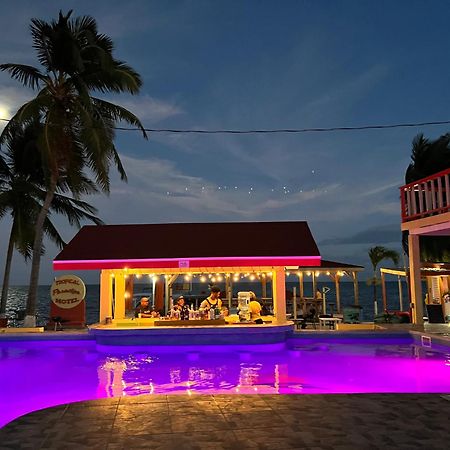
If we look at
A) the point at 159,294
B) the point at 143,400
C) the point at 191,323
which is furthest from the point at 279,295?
the point at 143,400

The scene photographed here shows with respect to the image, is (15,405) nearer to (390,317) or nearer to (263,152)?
(390,317)

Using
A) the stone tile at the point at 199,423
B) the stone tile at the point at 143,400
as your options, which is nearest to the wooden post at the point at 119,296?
the stone tile at the point at 143,400

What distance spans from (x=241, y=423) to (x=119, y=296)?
1309 cm

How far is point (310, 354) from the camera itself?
45.6ft

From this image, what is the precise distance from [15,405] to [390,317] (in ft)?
43.4

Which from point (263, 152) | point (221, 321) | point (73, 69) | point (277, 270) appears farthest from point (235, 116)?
point (221, 321)

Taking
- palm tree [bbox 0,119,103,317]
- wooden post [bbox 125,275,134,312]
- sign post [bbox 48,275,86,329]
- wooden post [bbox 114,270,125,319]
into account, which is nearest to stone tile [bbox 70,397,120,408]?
wooden post [bbox 114,270,125,319]

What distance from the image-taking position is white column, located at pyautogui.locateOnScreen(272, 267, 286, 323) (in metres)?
16.5

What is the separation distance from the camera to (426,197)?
15672mm

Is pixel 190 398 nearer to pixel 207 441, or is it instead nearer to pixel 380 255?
pixel 207 441

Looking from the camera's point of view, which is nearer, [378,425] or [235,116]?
[378,425]

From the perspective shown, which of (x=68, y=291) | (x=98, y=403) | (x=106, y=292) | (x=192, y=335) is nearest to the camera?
(x=98, y=403)

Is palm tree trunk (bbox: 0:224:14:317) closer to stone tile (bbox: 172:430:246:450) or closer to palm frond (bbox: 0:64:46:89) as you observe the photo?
palm frond (bbox: 0:64:46:89)

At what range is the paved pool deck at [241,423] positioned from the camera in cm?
504
